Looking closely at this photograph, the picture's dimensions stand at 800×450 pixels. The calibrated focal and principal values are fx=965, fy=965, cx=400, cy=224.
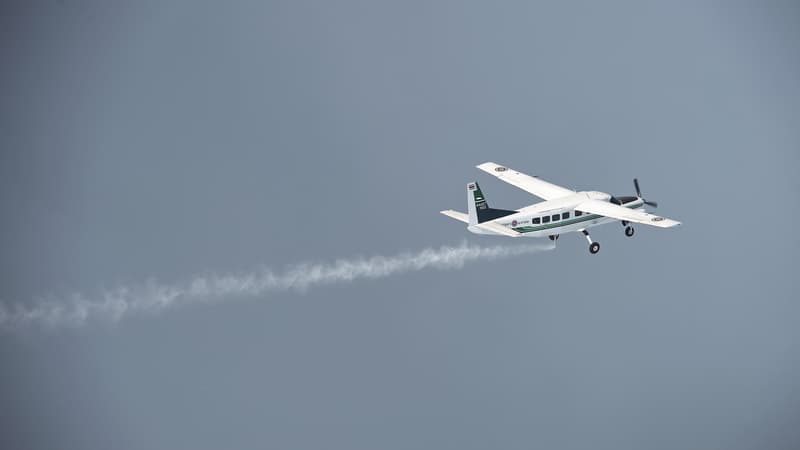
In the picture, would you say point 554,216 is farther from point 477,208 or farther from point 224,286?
point 224,286

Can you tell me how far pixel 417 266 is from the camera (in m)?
94.2

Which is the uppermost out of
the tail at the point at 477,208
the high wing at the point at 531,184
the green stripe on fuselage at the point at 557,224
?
the high wing at the point at 531,184

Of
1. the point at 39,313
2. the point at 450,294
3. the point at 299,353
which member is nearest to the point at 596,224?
the point at 39,313

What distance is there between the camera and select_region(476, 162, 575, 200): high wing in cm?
9362

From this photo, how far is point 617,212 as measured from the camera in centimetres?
8662

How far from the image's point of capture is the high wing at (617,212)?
83250 millimetres

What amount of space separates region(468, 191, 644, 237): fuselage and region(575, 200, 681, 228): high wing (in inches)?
25.4

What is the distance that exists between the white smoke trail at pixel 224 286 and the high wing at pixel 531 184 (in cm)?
528

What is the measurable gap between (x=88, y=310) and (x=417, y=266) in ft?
136

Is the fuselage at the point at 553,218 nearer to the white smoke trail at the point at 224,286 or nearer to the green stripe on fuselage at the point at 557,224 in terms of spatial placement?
the green stripe on fuselage at the point at 557,224

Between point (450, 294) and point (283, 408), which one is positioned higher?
point (450, 294)

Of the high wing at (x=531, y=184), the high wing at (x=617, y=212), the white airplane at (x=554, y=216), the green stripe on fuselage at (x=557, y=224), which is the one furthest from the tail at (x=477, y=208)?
the high wing at (x=531, y=184)

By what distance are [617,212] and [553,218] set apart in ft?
19.2

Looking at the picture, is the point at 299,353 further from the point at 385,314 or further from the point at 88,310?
the point at 88,310
